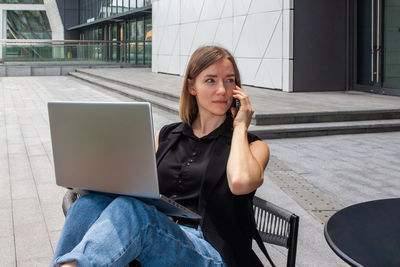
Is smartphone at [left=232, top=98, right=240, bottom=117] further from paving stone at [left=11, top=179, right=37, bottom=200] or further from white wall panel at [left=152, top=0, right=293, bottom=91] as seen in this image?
white wall panel at [left=152, top=0, right=293, bottom=91]

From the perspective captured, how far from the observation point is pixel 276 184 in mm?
5066

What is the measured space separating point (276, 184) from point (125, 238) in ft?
11.1

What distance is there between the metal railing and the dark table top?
24974mm

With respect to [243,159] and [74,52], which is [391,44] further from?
[74,52]

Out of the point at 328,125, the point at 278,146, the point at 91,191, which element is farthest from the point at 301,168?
the point at 91,191

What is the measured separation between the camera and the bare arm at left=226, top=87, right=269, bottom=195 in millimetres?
2105

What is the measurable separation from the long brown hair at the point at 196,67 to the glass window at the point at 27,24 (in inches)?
1709

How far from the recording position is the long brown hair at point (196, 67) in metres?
2.45

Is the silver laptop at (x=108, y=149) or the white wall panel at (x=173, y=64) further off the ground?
the white wall panel at (x=173, y=64)

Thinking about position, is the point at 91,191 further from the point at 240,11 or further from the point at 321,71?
the point at 240,11

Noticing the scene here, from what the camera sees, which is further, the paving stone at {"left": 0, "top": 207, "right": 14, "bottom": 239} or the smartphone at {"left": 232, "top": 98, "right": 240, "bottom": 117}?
the paving stone at {"left": 0, "top": 207, "right": 14, "bottom": 239}

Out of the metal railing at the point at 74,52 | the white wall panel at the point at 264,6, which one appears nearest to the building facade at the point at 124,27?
the metal railing at the point at 74,52

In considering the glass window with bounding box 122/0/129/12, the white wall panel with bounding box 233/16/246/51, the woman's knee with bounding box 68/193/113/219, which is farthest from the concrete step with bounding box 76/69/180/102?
the woman's knee with bounding box 68/193/113/219

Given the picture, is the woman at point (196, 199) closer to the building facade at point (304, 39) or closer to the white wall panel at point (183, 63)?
the building facade at point (304, 39)
